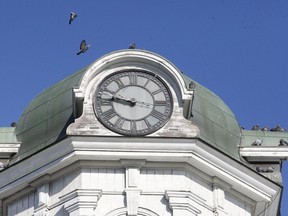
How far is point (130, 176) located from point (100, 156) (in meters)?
0.92

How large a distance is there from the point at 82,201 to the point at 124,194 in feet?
3.61

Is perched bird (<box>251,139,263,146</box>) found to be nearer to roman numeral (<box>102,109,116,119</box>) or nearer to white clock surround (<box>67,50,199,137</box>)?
white clock surround (<box>67,50,199,137</box>)

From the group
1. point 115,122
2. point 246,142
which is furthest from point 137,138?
point 246,142

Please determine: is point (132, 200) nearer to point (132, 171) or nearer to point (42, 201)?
point (132, 171)

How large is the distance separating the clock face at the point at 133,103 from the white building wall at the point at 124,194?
1.13 m

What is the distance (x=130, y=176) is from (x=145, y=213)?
1.06 metres

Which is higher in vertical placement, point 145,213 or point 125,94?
point 125,94

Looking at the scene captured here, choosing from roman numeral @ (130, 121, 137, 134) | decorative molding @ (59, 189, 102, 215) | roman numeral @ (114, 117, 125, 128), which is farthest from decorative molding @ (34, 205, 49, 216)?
roman numeral @ (130, 121, 137, 134)

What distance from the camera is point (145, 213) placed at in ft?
172

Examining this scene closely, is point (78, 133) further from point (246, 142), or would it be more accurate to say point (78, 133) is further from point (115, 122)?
point (246, 142)

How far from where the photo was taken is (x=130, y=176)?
52688 mm

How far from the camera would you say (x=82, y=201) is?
5222 cm

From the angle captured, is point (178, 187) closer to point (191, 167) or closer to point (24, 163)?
point (191, 167)

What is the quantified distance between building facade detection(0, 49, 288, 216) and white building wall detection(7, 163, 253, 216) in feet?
0.08
